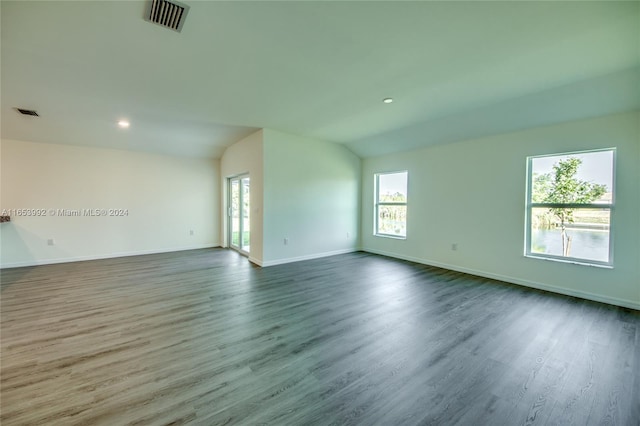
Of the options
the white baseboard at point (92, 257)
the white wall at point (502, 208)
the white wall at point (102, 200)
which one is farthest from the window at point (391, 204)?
the white baseboard at point (92, 257)

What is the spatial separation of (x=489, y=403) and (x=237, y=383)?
5.49 ft

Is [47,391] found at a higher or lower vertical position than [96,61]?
lower

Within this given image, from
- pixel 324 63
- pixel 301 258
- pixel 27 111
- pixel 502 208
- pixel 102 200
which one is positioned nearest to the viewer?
pixel 324 63

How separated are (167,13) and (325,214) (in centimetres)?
435

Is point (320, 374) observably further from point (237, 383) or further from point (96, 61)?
point (96, 61)

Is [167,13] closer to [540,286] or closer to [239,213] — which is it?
[239,213]

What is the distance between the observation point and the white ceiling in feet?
6.44

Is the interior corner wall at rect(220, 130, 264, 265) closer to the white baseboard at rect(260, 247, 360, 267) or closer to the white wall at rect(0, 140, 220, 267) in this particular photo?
the white baseboard at rect(260, 247, 360, 267)

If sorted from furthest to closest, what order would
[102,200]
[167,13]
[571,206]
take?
[102,200] → [571,206] → [167,13]

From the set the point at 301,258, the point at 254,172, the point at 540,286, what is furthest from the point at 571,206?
the point at 254,172

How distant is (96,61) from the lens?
99.7 inches

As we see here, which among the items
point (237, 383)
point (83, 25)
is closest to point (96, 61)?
point (83, 25)

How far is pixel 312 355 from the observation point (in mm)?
2068

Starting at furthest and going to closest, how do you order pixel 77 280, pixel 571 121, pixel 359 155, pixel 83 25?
pixel 359 155, pixel 77 280, pixel 571 121, pixel 83 25
